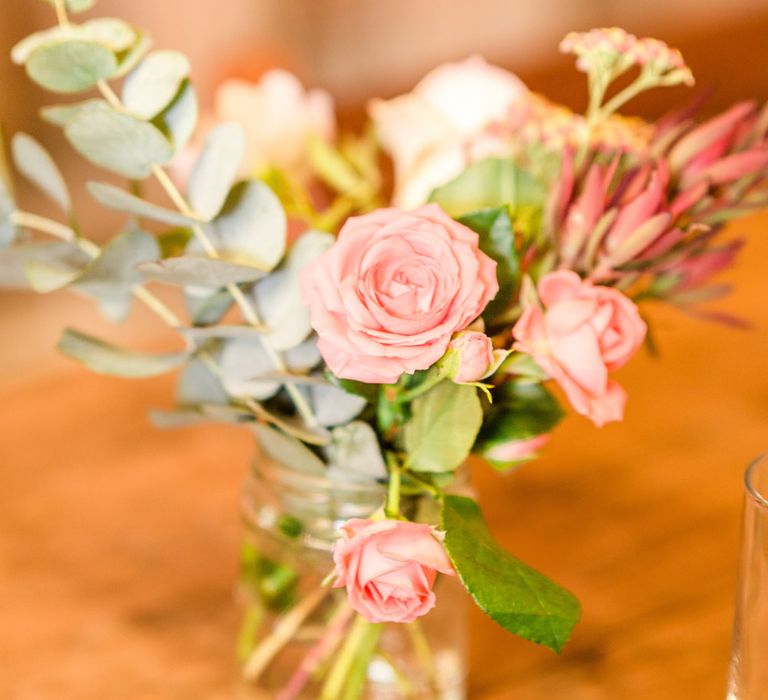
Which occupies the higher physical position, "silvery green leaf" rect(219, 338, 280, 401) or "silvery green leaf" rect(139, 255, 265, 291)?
"silvery green leaf" rect(139, 255, 265, 291)

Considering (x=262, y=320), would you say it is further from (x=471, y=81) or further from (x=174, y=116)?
(x=471, y=81)

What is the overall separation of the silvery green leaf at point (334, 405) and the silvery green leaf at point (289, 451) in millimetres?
20

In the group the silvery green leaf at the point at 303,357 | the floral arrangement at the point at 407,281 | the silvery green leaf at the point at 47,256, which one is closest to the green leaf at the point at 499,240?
the floral arrangement at the point at 407,281

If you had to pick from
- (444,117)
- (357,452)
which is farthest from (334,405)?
(444,117)

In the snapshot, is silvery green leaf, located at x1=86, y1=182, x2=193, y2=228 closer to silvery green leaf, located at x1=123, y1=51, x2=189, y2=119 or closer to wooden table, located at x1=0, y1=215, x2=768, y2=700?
silvery green leaf, located at x1=123, y1=51, x2=189, y2=119

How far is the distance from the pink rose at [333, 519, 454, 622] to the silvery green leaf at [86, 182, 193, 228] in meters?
0.19

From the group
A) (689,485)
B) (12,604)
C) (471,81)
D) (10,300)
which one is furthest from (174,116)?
(10,300)

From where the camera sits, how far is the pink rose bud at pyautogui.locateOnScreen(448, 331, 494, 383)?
451 mm

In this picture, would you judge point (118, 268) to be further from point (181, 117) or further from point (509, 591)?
point (509, 591)

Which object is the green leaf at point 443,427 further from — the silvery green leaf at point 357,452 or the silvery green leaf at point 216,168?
the silvery green leaf at point 216,168

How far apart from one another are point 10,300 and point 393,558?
2.91m

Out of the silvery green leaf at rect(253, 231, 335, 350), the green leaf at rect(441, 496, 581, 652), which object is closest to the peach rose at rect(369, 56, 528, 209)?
the silvery green leaf at rect(253, 231, 335, 350)

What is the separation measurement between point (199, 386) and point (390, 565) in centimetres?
23

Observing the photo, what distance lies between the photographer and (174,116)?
55 cm
